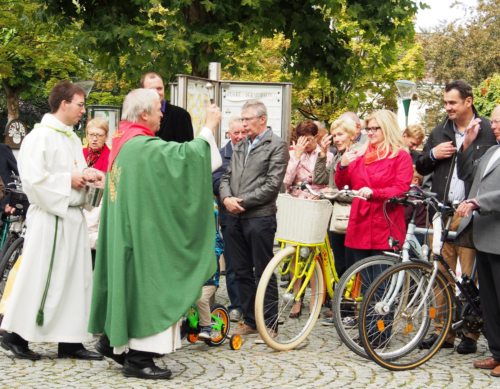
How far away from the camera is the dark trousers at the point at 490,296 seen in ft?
24.6

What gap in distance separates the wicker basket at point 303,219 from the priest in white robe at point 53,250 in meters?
1.62

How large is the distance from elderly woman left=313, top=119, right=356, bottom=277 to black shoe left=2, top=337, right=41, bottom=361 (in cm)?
284

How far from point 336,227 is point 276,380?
284 centimetres

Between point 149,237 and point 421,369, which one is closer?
point 149,237

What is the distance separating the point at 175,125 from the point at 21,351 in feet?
8.13

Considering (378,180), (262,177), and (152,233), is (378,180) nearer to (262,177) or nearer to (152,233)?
(262,177)

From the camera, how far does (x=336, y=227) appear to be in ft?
31.9

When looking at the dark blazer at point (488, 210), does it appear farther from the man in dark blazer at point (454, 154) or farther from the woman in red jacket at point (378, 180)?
the woman in red jacket at point (378, 180)

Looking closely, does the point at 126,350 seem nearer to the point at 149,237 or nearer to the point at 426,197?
the point at 149,237

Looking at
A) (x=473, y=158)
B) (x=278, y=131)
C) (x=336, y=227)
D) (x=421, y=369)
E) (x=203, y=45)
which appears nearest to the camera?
(x=421, y=369)

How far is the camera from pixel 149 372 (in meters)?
7.07

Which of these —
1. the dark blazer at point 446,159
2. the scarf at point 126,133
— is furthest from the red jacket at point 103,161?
the dark blazer at point 446,159

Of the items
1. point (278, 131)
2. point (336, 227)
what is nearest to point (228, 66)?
point (278, 131)

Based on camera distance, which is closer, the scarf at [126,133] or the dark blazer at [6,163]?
the scarf at [126,133]
